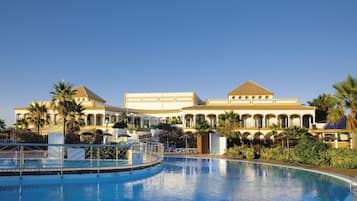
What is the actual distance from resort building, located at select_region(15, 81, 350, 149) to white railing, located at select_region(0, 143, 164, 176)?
2016 centimetres

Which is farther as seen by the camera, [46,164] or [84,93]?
[84,93]

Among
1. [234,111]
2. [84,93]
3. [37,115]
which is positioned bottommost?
[37,115]

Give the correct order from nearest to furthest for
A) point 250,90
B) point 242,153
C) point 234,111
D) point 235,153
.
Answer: point 242,153, point 235,153, point 234,111, point 250,90

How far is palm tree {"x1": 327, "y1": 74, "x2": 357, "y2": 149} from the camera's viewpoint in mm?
20016

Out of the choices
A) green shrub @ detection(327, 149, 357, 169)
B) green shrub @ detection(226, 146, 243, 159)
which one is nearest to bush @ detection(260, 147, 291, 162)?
green shrub @ detection(226, 146, 243, 159)

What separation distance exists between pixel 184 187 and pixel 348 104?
12154mm

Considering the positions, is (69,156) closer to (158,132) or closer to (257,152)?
(257,152)

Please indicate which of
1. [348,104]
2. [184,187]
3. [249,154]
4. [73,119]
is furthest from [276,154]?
[73,119]

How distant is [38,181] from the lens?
15219 millimetres

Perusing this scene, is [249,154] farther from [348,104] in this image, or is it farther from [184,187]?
[184,187]

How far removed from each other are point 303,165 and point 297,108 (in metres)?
26.7

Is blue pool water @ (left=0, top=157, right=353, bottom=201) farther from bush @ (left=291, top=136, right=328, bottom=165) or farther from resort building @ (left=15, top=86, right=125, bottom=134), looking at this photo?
resort building @ (left=15, top=86, right=125, bottom=134)

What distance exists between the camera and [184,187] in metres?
13.9

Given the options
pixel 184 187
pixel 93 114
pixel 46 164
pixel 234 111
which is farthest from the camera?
pixel 93 114
